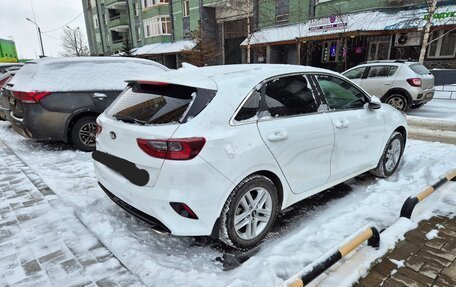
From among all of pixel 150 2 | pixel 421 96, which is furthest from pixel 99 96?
pixel 150 2

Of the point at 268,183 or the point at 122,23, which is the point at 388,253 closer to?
the point at 268,183

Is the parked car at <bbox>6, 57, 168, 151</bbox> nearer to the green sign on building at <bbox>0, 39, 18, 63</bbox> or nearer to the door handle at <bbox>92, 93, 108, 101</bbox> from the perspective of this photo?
the door handle at <bbox>92, 93, 108, 101</bbox>

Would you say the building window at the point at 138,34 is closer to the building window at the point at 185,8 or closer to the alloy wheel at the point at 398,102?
the building window at the point at 185,8

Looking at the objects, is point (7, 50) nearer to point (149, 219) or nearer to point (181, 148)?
point (149, 219)

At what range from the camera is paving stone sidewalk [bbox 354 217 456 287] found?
2473 millimetres

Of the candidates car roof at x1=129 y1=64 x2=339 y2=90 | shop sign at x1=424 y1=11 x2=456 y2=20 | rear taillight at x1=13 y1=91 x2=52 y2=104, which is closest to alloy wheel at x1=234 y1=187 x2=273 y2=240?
car roof at x1=129 y1=64 x2=339 y2=90

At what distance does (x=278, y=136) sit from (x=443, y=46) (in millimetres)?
18736

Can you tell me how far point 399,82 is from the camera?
9.98 m

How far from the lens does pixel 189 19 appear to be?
102 ft

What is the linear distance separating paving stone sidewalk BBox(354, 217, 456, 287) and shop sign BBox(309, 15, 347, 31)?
17434 mm

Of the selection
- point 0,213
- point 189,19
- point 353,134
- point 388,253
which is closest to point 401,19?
point 353,134

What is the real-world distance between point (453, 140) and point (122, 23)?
41946mm

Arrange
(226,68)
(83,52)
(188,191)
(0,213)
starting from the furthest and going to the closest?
(83,52), (0,213), (226,68), (188,191)

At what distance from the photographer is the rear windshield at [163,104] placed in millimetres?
2643
